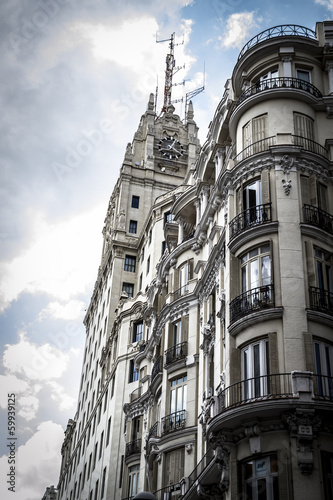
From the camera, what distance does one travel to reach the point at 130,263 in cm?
7850

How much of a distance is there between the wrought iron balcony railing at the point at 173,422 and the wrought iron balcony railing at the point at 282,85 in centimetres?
1807

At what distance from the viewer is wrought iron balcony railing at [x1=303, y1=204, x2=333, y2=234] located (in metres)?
30.6

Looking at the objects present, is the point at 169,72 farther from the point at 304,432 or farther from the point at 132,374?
the point at 304,432

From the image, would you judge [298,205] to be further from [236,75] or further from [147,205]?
[147,205]

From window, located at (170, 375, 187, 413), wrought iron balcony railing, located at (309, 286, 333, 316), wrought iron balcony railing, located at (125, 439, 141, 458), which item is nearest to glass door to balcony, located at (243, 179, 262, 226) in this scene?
wrought iron balcony railing, located at (309, 286, 333, 316)

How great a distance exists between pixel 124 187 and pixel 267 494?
63.9 m

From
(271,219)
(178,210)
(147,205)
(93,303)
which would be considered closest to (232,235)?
(271,219)

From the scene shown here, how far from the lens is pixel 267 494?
2391cm

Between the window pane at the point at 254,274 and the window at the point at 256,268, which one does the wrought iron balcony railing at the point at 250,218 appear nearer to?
the window at the point at 256,268

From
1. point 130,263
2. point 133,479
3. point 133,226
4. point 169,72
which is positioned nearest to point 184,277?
point 133,479

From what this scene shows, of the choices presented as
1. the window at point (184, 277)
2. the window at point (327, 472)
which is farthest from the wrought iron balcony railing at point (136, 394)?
the window at point (327, 472)

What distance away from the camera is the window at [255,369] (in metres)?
26.5

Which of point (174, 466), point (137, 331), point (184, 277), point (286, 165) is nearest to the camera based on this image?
point (286, 165)

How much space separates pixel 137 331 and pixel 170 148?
36.9 meters
